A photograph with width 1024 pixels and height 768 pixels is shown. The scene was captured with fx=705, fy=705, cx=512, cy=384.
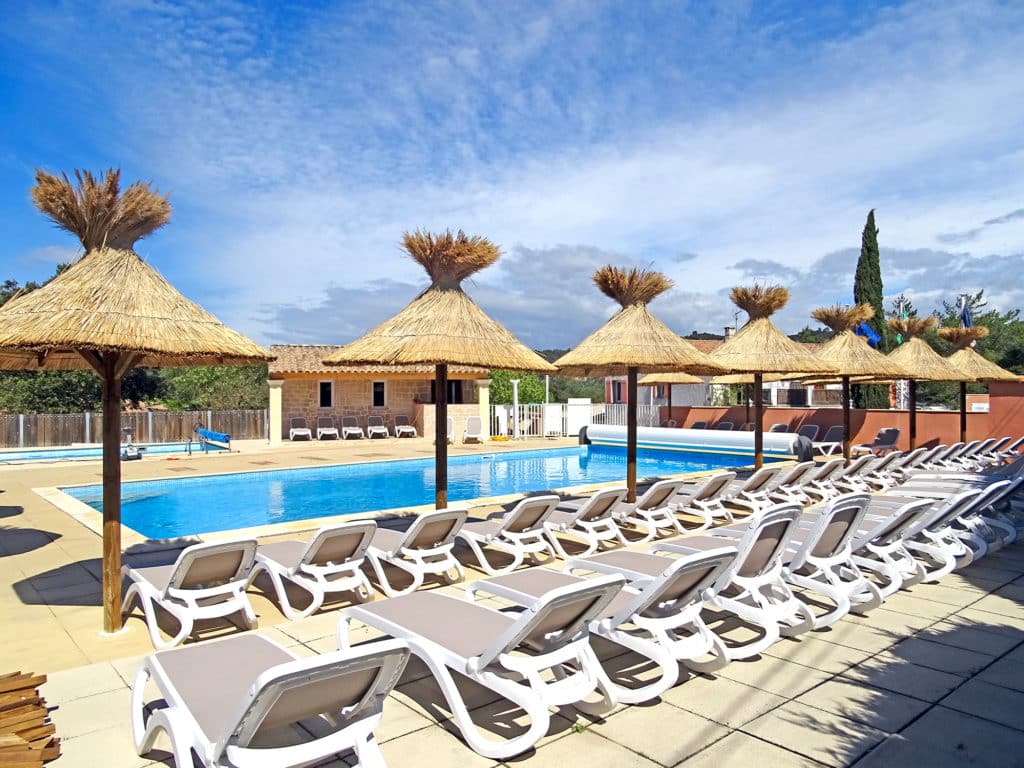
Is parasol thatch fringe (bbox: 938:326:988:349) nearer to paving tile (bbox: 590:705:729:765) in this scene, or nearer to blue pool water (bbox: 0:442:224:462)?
paving tile (bbox: 590:705:729:765)

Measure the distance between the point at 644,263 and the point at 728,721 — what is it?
7407mm

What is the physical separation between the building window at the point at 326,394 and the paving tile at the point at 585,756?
75.5 ft

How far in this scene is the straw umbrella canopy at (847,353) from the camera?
14.3m

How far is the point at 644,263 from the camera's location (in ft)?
33.2

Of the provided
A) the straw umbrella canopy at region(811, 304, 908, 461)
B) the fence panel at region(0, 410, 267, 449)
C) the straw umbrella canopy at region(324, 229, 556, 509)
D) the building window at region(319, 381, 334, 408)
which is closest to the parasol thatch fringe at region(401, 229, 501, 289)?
the straw umbrella canopy at region(324, 229, 556, 509)

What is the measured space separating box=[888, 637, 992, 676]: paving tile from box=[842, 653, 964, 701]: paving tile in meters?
0.09

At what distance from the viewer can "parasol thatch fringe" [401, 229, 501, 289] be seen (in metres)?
8.13

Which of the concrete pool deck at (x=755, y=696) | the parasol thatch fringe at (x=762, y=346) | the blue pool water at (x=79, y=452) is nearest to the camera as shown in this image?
the concrete pool deck at (x=755, y=696)

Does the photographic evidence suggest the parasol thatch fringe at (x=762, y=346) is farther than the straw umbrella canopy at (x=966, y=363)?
No

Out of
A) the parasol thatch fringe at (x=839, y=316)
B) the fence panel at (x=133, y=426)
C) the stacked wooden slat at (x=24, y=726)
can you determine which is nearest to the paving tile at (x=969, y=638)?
the stacked wooden slat at (x=24, y=726)

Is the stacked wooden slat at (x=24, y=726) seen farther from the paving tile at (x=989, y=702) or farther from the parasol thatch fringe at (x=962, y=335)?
the parasol thatch fringe at (x=962, y=335)

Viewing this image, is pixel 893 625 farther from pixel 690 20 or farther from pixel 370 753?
pixel 690 20

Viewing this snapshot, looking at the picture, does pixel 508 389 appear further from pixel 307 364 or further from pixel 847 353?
pixel 847 353

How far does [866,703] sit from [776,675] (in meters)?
0.54
